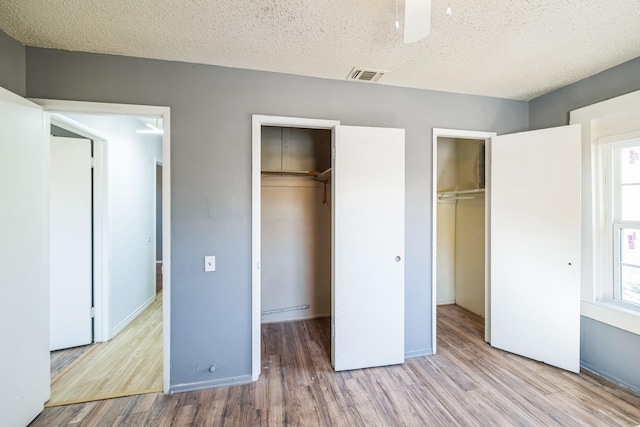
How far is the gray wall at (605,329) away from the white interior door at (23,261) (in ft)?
14.0

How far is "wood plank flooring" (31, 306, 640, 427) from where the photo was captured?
1.76 m

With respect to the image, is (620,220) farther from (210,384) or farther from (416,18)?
(210,384)

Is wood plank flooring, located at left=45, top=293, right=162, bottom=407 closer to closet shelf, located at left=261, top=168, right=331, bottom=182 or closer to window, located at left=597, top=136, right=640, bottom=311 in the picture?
closet shelf, located at left=261, top=168, right=331, bottom=182

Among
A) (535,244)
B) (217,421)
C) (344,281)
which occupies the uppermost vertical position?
(535,244)

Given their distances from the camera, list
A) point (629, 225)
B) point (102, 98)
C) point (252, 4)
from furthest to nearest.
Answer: point (629, 225)
point (102, 98)
point (252, 4)

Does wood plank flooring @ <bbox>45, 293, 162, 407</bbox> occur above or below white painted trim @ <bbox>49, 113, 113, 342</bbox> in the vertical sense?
below

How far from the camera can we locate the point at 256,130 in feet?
7.25

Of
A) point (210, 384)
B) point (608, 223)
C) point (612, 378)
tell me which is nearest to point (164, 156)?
point (210, 384)

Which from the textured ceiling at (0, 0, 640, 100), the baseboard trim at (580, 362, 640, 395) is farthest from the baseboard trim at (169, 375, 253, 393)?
the baseboard trim at (580, 362, 640, 395)

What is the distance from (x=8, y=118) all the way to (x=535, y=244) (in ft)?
13.3

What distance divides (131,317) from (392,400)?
10.4ft

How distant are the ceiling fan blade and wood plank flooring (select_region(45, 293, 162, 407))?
2.92 metres

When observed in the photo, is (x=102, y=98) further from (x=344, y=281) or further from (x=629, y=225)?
(x=629, y=225)

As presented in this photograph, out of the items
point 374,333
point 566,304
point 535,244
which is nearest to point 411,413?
point 374,333
